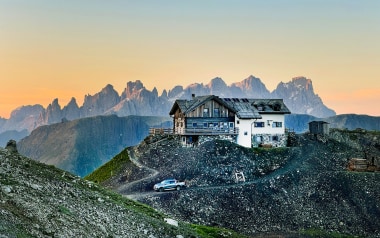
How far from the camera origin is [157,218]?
52.4 m

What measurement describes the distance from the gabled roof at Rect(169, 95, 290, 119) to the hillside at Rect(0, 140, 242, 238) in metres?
47.9

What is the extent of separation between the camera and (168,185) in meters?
77.8

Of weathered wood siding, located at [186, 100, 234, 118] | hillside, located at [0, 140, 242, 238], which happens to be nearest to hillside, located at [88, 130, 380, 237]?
weathered wood siding, located at [186, 100, 234, 118]

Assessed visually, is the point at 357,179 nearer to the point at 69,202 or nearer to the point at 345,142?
the point at 345,142

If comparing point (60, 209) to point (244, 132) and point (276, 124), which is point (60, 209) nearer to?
point (244, 132)

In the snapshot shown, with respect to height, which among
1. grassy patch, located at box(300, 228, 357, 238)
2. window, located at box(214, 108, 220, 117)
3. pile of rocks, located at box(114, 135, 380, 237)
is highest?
window, located at box(214, 108, 220, 117)

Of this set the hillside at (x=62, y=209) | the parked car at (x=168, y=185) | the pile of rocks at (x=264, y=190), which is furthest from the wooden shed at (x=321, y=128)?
the hillside at (x=62, y=209)

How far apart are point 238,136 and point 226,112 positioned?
5.30 m

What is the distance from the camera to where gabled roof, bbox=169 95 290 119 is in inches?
3976

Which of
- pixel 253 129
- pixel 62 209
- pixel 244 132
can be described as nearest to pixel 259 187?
pixel 244 132

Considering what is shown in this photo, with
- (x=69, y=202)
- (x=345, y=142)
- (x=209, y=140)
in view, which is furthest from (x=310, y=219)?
(x=69, y=202)

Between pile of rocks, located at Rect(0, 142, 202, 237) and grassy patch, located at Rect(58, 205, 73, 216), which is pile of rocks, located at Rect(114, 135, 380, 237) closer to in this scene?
pile of rocks, located at Rect(0, 142, 202, 237)

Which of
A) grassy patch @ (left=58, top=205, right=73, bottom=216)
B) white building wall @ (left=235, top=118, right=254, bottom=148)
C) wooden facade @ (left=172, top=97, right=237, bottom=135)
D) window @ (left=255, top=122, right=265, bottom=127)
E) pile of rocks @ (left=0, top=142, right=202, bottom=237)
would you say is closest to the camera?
pile of rocks @ (left=0, top=142, right=202, bottom=237)

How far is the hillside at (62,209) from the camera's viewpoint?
1399 inches
